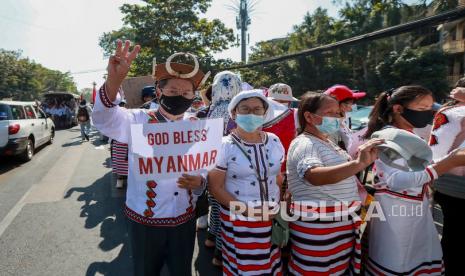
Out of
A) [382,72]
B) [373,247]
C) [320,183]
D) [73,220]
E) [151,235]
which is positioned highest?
[382,72]

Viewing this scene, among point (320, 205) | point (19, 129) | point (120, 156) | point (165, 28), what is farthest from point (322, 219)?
point (165, 28)

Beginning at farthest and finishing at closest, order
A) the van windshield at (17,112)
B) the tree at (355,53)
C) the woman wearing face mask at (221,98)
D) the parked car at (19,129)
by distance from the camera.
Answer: the tree at (355,53)
the van windshield at (17,112)
the parked car at (19,129)
the woman wearing face mask at (221,98)

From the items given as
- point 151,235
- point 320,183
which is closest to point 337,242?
point 320,183

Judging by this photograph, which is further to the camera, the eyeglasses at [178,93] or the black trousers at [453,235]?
the black trousers at [453,235]

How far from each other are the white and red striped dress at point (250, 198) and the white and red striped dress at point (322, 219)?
16cm

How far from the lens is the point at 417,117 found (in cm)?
203

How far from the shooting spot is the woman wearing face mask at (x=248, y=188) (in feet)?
6.58

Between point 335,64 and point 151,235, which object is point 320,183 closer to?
point 151,235

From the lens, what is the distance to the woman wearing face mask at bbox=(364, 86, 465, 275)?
1.91 m

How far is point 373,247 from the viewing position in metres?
2.07

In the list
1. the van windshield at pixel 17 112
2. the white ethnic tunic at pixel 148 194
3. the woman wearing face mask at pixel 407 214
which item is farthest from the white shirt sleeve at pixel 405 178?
the van windshield at pixel 17 112

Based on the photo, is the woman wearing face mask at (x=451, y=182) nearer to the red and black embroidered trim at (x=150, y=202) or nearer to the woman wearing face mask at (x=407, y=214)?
the woman wearing face mask at (x=407, y=214)

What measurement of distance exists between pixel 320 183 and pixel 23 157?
916 centimetres

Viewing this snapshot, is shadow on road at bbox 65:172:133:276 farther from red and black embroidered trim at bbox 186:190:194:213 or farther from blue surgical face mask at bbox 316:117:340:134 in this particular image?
blue surgical face mask at bbox 316:117:340:134
